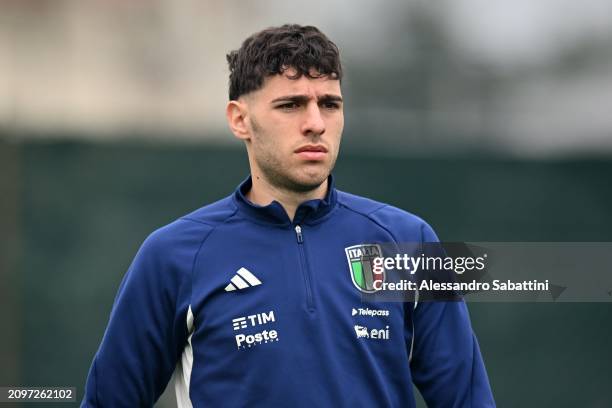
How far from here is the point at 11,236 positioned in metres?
5.00

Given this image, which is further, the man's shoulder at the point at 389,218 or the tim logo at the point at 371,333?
the man's shoulder at the point at 389,218

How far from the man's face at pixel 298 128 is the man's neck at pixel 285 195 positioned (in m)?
0.02

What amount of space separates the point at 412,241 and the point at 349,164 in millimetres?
2603

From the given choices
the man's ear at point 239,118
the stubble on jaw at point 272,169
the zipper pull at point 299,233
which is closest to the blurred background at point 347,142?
the man's ear at point 239,118

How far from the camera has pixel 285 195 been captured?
2623mm

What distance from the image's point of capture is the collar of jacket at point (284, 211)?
8.41 ft

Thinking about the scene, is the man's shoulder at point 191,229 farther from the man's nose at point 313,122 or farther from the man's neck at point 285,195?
the man's nose at point 313,122

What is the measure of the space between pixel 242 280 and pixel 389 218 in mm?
418

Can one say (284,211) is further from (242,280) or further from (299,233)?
(242,280)

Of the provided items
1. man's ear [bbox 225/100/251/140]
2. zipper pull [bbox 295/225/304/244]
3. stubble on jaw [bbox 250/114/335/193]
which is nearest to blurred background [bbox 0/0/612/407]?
man's ear [bbox 225/100/251/140]

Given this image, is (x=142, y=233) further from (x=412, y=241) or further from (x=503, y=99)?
(x=412, y=241)

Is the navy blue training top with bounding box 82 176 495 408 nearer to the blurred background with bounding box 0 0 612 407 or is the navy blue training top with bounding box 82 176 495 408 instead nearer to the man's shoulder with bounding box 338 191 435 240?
the man's shoulder with bounding box 338 191 435 240

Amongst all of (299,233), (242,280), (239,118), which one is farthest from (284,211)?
(239,118)

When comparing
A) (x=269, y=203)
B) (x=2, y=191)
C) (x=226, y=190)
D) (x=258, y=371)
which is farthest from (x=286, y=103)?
(x=2, y=191)
